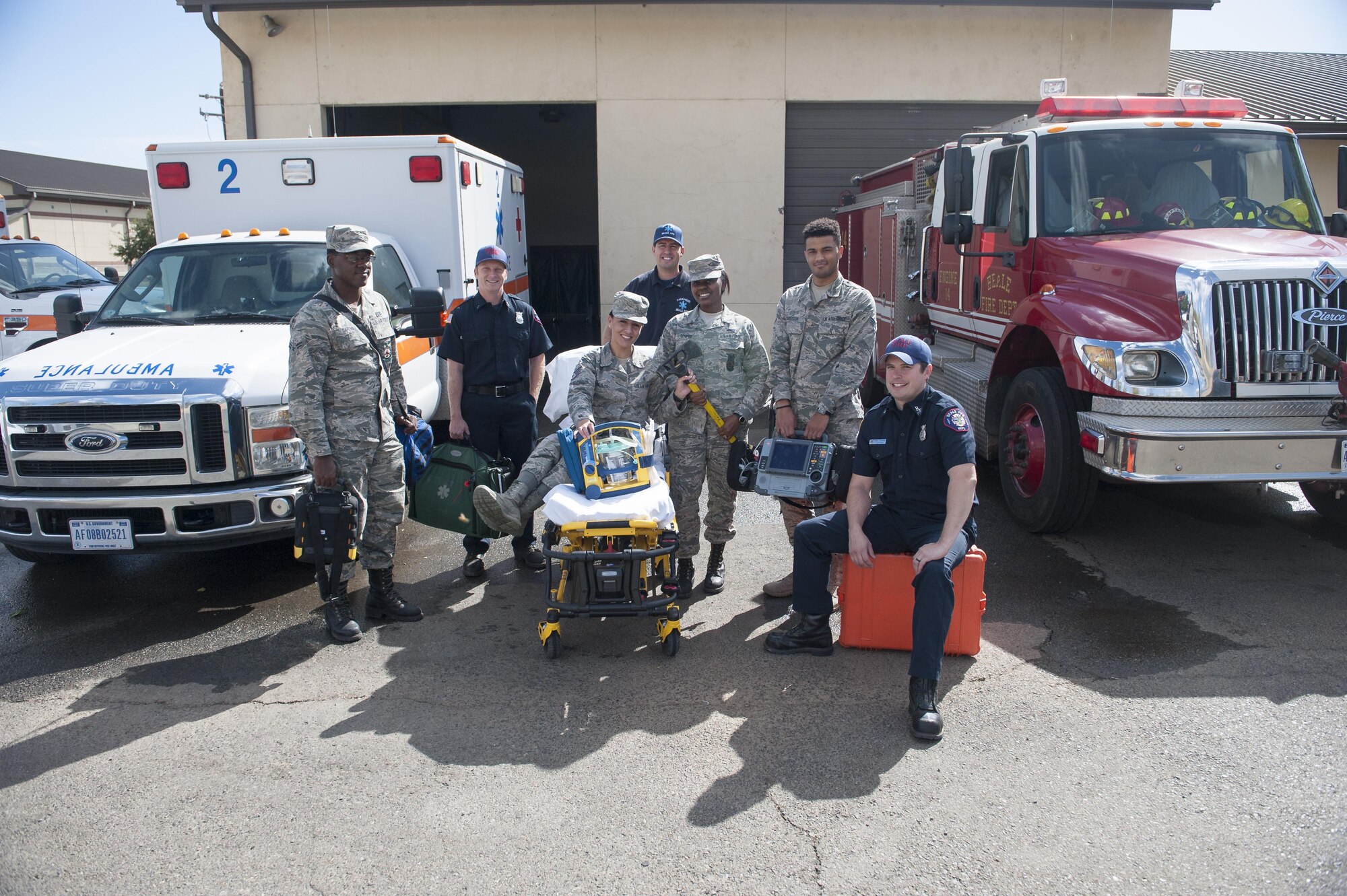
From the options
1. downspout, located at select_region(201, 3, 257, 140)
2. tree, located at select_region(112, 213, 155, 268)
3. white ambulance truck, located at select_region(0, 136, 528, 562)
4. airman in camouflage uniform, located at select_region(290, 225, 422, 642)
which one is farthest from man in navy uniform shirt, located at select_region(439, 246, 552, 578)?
tree, located at select_region(112, 213, 155, 268)

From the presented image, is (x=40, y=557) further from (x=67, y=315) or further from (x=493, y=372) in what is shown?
(x=493, y=372)

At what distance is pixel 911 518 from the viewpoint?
171 inches

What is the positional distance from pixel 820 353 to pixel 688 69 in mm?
7987

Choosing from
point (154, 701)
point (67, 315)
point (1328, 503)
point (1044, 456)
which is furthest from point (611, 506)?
point (1328, 503)

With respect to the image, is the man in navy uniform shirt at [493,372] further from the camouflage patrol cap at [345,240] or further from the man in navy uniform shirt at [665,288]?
the camouflage patrol cap at [345,240]

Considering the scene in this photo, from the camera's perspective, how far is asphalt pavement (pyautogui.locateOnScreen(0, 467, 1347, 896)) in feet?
9.78

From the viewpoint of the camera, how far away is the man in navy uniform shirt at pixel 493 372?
18.3 feet

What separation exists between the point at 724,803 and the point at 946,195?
5.09 meters

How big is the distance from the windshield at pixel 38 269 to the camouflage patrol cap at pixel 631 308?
31.7ft

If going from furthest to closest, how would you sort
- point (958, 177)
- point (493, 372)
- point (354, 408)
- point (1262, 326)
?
point (958, 177)
point (493, 372)
point (1262, 326)
point (354, 408)

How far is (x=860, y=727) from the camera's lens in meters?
3.82

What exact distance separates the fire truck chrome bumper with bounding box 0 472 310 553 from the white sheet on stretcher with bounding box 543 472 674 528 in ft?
4.88

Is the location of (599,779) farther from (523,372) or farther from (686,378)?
(523,372)

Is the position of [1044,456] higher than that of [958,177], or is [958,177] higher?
[958,177]
